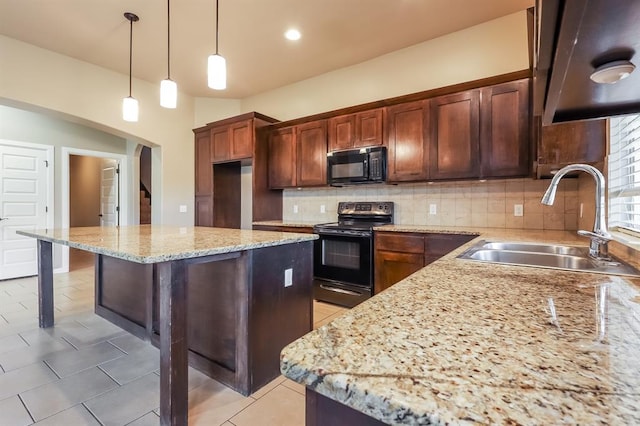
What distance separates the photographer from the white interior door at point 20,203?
443cm

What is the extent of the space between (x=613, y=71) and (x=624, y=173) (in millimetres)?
1274

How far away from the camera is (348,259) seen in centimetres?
335

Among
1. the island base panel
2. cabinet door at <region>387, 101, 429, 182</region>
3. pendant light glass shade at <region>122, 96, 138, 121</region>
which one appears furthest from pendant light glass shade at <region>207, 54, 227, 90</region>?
the island base panel

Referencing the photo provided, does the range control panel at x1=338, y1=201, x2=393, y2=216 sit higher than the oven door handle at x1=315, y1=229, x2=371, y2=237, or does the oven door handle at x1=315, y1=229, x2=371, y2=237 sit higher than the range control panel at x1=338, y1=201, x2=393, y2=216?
the range control panel at x1=338, y1=201, x2=393, y2=216

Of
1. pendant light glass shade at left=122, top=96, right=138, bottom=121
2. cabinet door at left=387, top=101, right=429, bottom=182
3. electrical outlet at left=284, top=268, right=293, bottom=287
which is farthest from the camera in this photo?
cabinet door at left=387, top=101, right=429, bottom=182

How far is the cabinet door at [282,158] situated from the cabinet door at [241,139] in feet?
0.98

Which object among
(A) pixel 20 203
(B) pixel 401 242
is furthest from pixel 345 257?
(A) pixel 20 203

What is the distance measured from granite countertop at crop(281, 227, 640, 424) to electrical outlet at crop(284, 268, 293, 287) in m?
1.33

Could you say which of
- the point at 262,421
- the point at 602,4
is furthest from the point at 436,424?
the point at 262,421

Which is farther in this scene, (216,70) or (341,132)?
Result: (341,132)

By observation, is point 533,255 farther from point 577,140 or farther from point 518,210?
point 518,210

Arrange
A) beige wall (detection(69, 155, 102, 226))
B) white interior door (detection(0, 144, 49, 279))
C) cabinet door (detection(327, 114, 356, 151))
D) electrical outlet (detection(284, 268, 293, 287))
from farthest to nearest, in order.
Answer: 1. beige wall (detection(69, 155, 102, 226))
2. white interior door (detection(0, 144, 49, 279))
3. cabinet door (detection(327, 114, 356, 151))
4. electrical outlet (detection(284, 268, 293, 287))

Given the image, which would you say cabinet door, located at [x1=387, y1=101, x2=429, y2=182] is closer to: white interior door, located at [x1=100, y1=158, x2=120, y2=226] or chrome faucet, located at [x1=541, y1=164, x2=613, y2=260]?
chrome faucet, located at [x1=541, y1=164, x2=613, y2=260]

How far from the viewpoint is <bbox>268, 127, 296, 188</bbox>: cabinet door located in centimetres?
417
